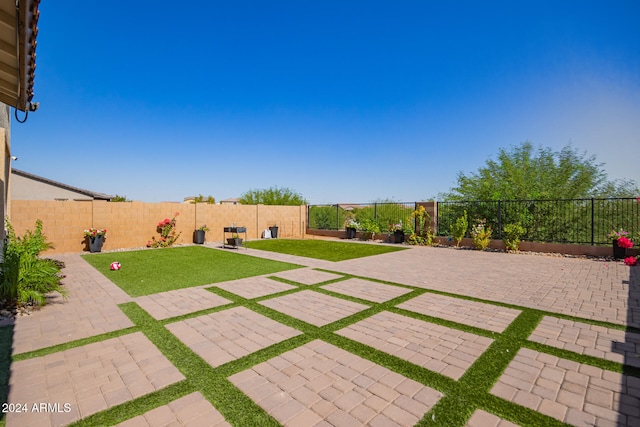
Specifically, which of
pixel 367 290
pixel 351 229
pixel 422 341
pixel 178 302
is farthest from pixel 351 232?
pixel 422 341

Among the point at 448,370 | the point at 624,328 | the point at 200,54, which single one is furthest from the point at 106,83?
the point at 624,328

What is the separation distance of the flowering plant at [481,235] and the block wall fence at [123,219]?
11.4 metres

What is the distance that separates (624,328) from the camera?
3.76m

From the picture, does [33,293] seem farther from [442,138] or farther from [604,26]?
[442,138]

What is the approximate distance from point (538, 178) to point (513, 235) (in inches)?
381

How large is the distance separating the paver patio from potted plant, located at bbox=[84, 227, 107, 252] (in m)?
6.51

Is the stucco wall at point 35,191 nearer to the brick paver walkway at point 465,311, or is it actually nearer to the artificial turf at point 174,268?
the artificial turf at point 174,268

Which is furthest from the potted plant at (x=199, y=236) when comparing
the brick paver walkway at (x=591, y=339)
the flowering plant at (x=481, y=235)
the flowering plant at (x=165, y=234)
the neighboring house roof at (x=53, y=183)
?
the neighboring house roof at (x=53, y=183)

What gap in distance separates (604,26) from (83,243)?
68.4ft

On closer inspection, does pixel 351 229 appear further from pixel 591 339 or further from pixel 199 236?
pixel 591 339

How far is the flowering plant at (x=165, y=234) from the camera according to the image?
514 inches

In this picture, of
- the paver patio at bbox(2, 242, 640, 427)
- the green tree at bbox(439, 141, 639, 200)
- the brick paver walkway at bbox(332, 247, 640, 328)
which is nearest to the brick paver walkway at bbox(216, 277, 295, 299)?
the paver patio at bbox(2, 242, 640, 427)

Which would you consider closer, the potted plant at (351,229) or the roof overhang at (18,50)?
the roof overhang at (18,50)

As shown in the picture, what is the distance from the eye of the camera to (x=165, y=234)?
528 inches
